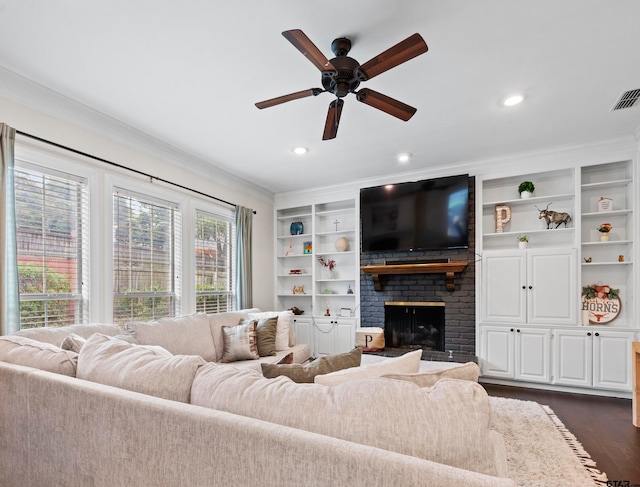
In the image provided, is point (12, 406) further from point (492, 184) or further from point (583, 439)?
point (492, 184)

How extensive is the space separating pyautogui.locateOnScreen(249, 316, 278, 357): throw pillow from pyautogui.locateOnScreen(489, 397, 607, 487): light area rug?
2061 millimetres

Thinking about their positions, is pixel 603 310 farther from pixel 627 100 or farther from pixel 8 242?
pixel 8 242

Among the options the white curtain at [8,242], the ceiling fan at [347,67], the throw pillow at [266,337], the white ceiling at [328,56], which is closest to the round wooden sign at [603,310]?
the white ceiling at [328,56]

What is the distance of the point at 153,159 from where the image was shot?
11.8 ft

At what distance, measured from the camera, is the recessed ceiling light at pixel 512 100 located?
8.88ft

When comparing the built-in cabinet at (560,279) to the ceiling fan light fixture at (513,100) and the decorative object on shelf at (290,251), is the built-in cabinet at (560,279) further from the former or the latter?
the decorative object on shelf at (290,251)

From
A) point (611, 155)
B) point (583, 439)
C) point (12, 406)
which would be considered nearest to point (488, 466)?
point (12, 406)

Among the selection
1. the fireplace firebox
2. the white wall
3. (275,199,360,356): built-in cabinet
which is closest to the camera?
the white wall

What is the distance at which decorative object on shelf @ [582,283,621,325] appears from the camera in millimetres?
3744

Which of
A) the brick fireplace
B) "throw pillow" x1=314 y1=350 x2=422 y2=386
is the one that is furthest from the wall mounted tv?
"throw pillow" x1=314 y1=350 x2=422 y2=386

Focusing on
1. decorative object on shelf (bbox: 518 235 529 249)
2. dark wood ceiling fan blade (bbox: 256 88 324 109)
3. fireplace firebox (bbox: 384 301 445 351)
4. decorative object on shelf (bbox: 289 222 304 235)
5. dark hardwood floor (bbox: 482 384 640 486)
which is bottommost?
dark hardwood floor (bbox: 482 384 640 486)

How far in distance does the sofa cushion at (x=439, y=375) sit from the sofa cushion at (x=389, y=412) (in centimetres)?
14

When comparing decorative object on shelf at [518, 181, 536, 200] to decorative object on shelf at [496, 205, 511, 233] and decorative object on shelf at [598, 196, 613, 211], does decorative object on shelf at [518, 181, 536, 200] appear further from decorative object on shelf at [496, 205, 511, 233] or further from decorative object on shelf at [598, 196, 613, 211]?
decorative object on shelf at [598, 196, 613, 211]

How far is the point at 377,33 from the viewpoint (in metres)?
2.00
